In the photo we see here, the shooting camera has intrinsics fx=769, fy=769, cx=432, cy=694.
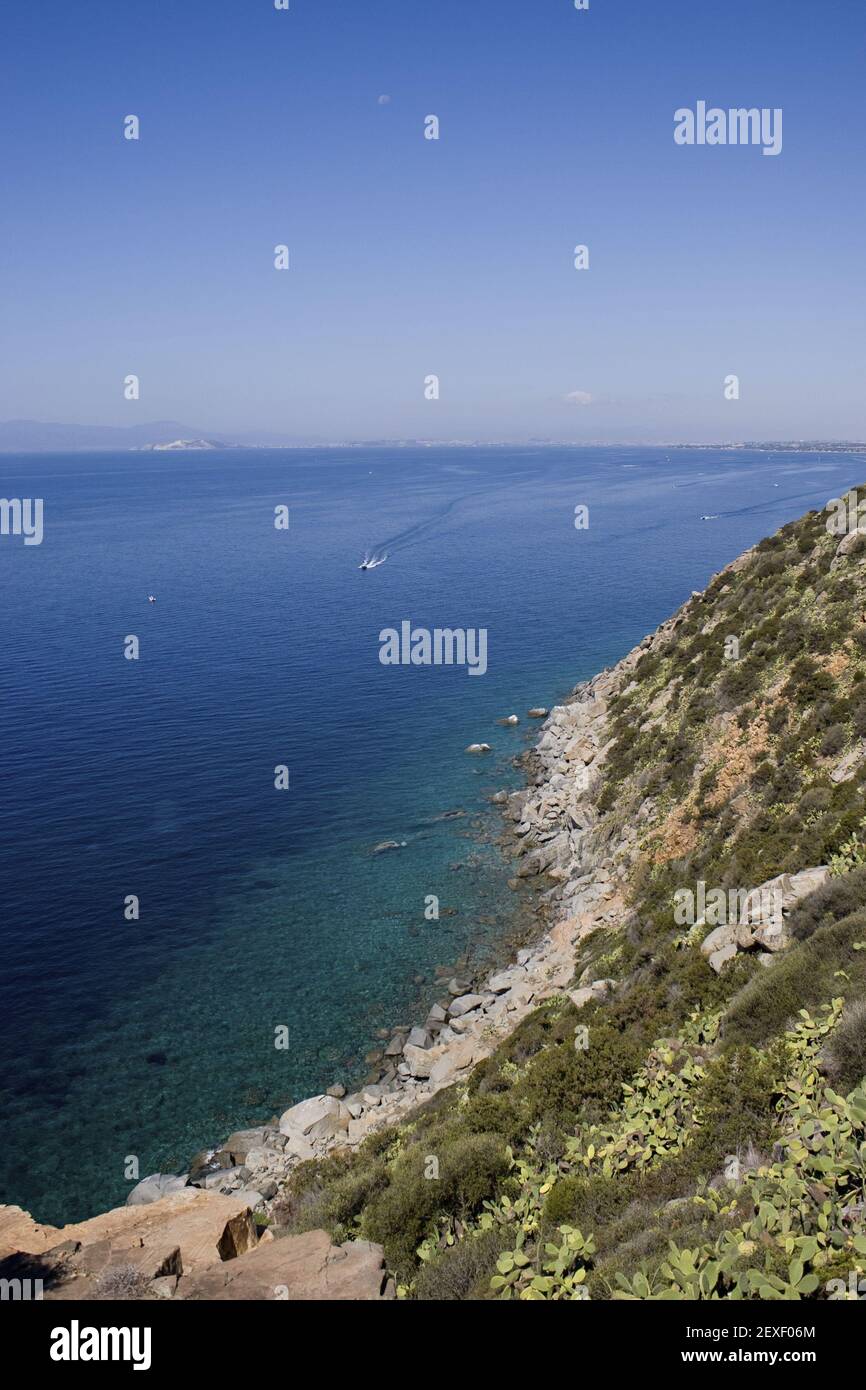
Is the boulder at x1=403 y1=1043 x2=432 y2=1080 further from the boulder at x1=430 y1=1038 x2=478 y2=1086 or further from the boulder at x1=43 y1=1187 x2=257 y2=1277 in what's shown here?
the boulder at x1=43 y1=1187 x2=257 y2=1277

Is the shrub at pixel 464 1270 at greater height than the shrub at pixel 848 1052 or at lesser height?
lesser

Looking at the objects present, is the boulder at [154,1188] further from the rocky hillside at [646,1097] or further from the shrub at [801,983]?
the shrub at [801,983]

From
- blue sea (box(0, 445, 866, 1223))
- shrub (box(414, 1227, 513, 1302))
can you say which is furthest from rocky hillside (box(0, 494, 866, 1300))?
blue sea (box(0, 445, 866, 1223))

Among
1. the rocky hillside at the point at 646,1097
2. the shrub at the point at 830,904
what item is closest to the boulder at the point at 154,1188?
the rocky hillside at the point at 646,1097

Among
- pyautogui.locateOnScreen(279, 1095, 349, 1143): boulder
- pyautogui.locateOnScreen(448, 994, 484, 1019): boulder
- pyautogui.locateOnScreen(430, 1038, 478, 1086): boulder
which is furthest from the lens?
pyautogui.locateOnScreen(448, 994, 484, 1019): boulder

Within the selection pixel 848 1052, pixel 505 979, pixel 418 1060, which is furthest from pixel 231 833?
pixel 848 1052

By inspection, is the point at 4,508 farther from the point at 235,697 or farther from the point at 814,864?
the point at 814,864
